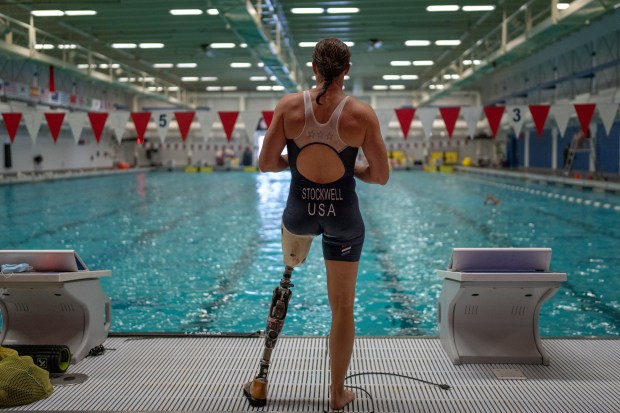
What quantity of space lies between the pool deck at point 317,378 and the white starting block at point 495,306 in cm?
8

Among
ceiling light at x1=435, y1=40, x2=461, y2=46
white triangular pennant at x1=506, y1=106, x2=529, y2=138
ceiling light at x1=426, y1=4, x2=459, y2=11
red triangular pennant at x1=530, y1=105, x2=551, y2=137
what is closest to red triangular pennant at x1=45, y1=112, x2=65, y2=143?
white triangular pennant at x1=506, y1=106, x2=529, y2=138

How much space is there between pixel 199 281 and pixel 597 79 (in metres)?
16.4

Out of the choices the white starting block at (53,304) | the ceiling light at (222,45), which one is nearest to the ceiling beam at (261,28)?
the ceiling light at (222,45)

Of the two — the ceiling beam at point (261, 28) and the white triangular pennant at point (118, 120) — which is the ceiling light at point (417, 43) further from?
the white triangular pennant at point (118, 120)

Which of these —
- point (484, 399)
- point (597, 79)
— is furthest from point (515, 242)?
point (597, 79)

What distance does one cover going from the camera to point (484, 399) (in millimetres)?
2367

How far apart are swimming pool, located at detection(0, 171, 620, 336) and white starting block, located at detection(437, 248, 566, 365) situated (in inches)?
69.0

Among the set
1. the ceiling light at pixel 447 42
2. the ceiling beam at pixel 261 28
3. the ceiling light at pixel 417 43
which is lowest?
the ceiling beam at pixel 261 28

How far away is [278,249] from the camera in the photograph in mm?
8320

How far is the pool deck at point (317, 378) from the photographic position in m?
2.30

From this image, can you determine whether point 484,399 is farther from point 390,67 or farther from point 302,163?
point 390,67

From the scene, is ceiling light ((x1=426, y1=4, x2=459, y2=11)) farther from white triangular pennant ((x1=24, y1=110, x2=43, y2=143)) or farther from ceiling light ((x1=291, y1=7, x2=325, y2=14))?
white triangular pennant ((x1=24, y1=110, x2=43, y2=143))

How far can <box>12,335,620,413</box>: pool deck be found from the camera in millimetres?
2305

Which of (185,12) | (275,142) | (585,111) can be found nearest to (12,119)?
(185,12)
